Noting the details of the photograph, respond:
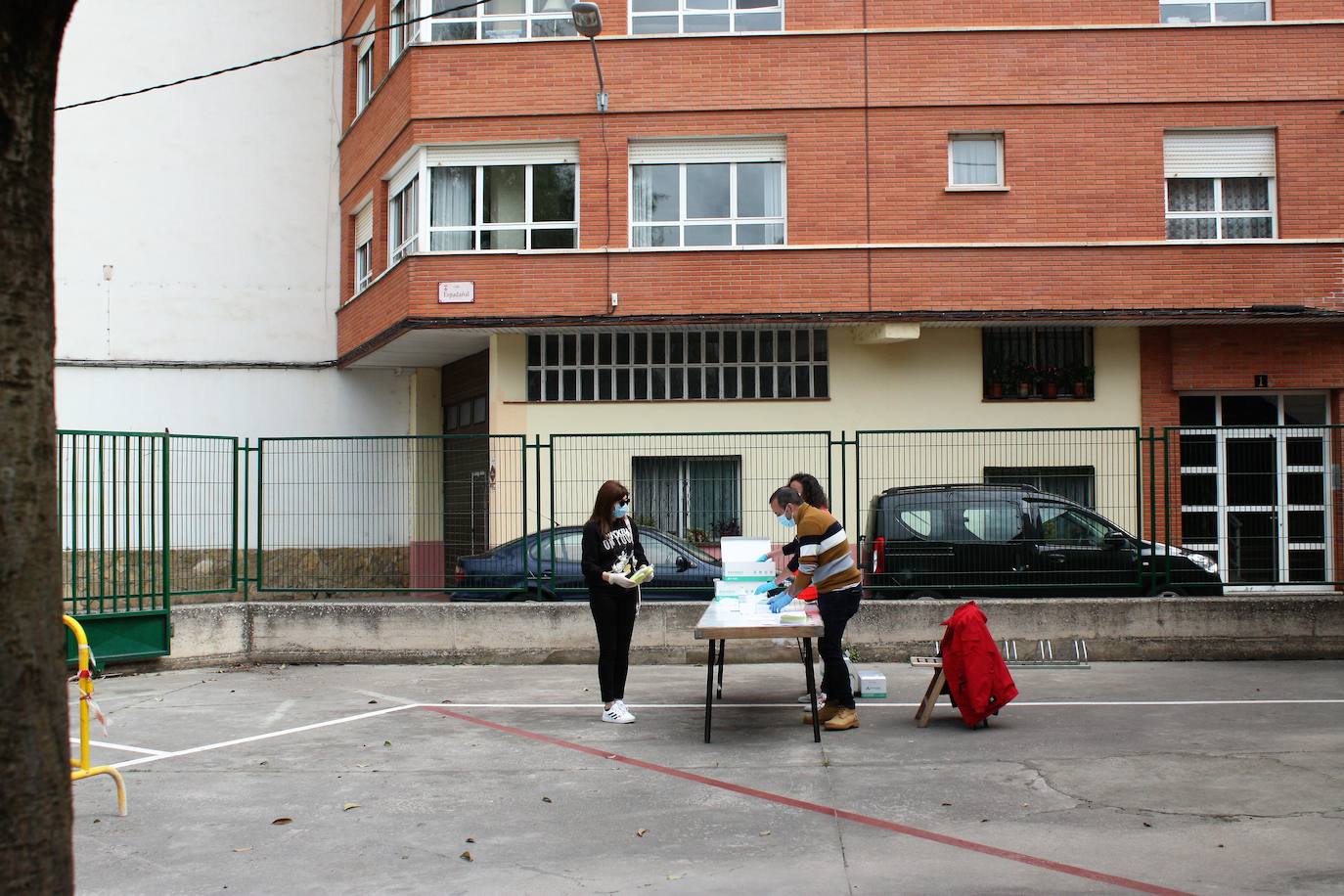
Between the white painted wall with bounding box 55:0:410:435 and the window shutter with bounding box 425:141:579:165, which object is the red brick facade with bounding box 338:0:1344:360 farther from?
the white painted wall with bounding box 55:0:410:435

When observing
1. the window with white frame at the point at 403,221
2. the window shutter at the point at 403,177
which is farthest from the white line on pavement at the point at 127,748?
the window shutter at the point at 403,177

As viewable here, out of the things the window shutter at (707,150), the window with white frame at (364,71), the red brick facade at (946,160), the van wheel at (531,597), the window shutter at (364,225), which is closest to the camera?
the van wheel at (531,597)

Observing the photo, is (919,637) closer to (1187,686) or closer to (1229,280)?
(1187,686)

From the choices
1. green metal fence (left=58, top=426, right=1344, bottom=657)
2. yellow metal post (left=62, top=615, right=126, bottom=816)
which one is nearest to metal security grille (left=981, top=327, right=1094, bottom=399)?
green metal fence (left=58, top=426, right=1344, bottom=657)

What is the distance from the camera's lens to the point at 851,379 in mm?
18219

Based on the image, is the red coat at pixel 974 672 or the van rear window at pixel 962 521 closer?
the red coat at pixel 974 672

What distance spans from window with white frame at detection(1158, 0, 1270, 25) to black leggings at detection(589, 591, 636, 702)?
12.9 m

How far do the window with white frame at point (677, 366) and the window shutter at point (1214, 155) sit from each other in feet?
17.6

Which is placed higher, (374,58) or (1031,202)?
(374,58)

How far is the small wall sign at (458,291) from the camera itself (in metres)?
17.9

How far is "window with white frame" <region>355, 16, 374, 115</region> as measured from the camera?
21453 mm

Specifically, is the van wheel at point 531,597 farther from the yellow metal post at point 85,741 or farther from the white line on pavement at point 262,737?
the yellow metal post at point 85,741

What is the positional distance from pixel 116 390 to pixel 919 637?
14.4 meters

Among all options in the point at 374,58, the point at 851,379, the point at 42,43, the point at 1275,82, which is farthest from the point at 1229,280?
the point at 42,43
